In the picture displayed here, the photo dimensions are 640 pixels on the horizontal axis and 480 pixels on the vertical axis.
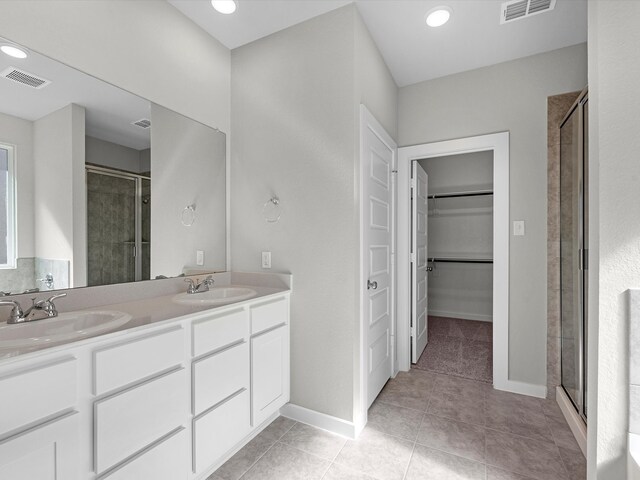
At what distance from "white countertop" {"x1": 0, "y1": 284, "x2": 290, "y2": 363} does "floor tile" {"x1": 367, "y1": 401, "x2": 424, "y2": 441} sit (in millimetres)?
1068

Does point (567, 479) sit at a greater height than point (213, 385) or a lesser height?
Result: lesser

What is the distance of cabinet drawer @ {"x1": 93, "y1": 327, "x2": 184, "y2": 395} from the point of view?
1.08 metres

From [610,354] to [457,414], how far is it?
1251 mm

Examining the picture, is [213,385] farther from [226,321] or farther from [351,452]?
[351,452]

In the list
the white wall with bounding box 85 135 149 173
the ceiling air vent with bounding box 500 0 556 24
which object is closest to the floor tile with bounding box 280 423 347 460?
the white wall with bounding box 85 135 149 173

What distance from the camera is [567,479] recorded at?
5.09 ft

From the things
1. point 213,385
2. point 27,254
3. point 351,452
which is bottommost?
point 351,452

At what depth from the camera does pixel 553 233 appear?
2348 mm

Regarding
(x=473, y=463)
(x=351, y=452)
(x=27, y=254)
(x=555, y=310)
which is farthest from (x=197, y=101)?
(x=555, y=310)

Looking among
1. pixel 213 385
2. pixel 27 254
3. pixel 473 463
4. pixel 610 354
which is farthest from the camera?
pixel 473 463

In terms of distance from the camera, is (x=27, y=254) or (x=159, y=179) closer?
(x=27, y=254)

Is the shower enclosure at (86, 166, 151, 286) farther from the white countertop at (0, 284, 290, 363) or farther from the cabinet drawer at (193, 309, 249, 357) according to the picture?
the cabinet drawer at (193, 309, 249, 357)

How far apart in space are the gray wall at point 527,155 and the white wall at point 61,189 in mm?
2756

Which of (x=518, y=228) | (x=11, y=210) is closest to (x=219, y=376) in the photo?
(x=11, y=210)
